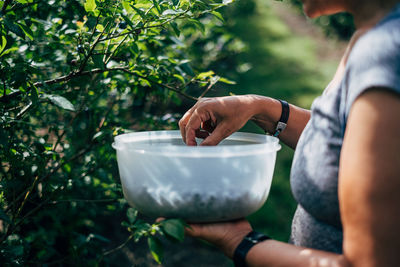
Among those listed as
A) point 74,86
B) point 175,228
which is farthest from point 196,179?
point 74,86

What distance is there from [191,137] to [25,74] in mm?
527

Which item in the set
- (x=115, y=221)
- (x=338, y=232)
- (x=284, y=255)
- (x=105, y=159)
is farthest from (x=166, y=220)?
(x=115, y=221)

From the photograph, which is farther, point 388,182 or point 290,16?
point 290,16

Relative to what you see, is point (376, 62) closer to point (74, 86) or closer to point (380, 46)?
point (380, 46)

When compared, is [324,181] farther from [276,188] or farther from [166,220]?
[276,188]

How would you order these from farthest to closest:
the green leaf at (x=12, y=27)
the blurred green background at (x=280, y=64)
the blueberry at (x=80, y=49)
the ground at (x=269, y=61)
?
the blurred green background at (x=280, y=64) → the ground at (x=269, y=61) → the blueberry at (x=80, y=49) → the green leaf at (x=12, y=27)

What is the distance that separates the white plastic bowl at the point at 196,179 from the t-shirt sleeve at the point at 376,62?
0.28 meters

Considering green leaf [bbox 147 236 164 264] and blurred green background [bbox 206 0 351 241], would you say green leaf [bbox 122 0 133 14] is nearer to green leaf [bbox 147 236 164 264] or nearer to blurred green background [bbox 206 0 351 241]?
green leaf [bbox 147 236 164 264]

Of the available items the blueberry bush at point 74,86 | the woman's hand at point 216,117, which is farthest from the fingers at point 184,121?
the blueberry bush at point 74,86

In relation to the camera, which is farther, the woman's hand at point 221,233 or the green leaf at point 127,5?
the green leaf at point 127,5

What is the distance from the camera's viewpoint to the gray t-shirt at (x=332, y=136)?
2.25 feet

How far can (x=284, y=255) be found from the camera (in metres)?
0.83

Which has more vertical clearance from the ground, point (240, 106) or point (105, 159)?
point (240, 106)

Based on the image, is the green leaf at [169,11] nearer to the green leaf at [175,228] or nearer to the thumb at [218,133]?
the thumb at [218,133]
